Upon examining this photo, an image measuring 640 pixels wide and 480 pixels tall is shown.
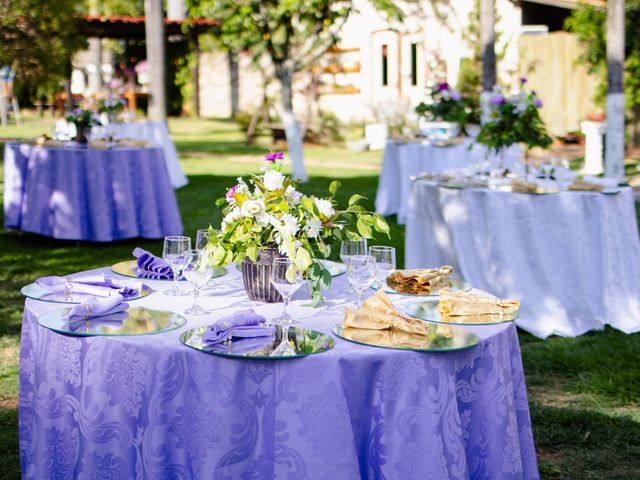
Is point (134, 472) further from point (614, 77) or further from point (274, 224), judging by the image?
point (614, 77)

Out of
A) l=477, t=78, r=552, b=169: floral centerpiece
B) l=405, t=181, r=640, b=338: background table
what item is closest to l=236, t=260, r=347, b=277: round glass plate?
l=405, t=181, r=640, b=338: background table

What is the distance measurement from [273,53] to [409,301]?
11214 millimetres

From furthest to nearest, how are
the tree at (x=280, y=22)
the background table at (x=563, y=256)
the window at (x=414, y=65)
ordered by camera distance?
the window at (x=414, y=65)
the tree at (x=280, y=22)
the background table at (x=563, y=256)

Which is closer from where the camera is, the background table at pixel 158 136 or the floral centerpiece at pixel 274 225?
the floral centerpiece at pixel 274 225

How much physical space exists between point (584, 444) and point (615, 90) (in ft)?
24.3

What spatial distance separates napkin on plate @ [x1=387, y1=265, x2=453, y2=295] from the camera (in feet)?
11.1

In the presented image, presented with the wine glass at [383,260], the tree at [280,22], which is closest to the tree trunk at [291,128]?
the tree at [280,22]

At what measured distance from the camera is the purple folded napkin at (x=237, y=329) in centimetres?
265

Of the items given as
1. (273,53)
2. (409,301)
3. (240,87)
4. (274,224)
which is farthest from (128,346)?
(240,87)

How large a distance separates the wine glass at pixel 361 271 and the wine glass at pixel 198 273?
462mm

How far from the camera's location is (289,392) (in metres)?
2.53

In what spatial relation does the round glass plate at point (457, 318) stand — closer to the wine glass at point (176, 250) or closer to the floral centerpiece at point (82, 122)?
the wine glass at point (176, 250)

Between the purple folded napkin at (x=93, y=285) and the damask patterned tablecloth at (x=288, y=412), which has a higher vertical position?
the purple folded napkin at (x=93, y=285)

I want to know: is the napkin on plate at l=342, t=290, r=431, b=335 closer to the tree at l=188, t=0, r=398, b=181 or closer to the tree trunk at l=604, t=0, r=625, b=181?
the tree trunk at l=604, t=0, r=625, b=181
